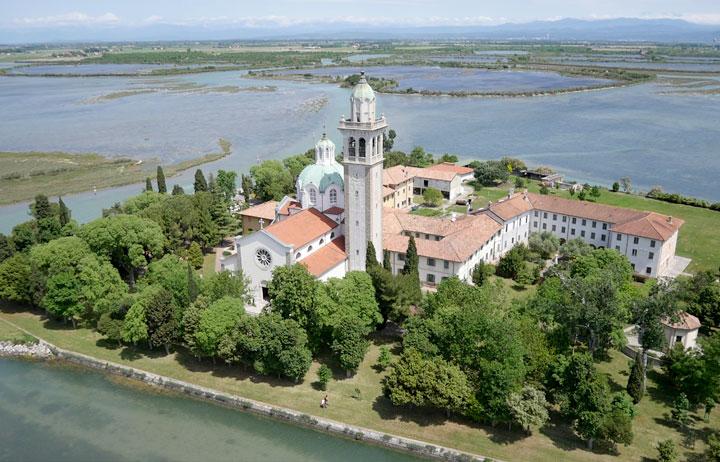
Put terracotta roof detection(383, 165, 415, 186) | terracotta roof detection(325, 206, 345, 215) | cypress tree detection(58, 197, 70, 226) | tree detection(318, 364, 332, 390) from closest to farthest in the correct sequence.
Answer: tree detection(318, 364, 332, 390), terracotta roof detection(325, 206, 345, 215), cypress tree detection(58, 197, 70, 226), terracotta roof detection(383, 165, 415, 186)

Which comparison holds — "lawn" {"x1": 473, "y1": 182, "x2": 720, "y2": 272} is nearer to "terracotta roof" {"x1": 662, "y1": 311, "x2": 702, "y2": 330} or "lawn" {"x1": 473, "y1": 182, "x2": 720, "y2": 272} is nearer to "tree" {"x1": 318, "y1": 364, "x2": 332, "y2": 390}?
"terracotta roof" {"x1": 662, "y1": 311, "x2": 702, "y2": 330}

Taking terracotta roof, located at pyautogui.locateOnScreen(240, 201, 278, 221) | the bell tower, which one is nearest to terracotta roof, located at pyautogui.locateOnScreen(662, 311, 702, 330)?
the bell tower

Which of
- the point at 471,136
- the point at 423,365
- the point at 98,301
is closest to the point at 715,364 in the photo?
the point at 423,365

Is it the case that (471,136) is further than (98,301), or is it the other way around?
(471,136)

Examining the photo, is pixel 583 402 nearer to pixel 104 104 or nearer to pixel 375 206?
pixel 375 206

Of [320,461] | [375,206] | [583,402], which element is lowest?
[320,461]

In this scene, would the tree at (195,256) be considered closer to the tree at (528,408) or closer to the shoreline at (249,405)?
the shoreline at (249,405)
